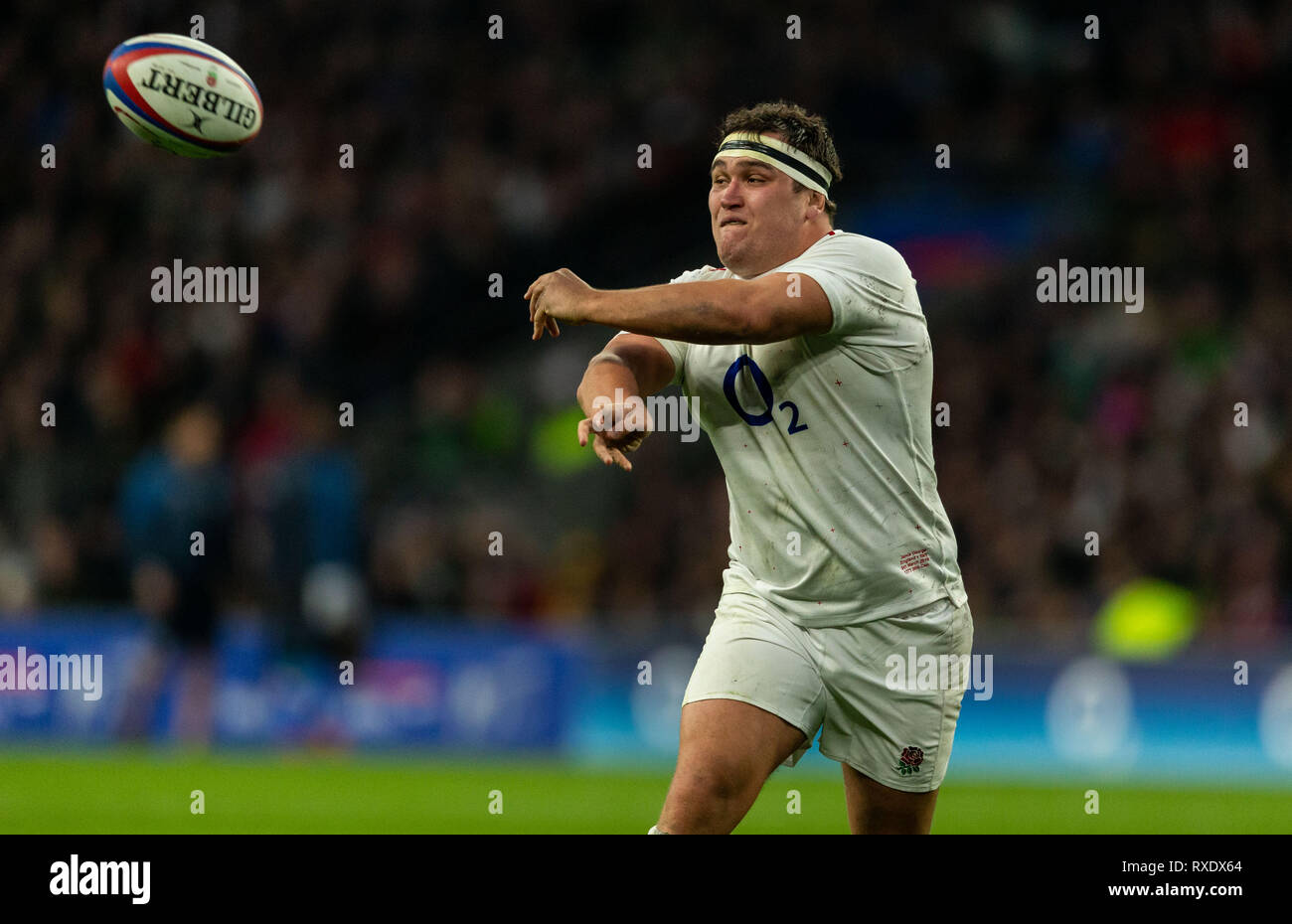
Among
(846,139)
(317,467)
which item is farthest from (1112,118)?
(317,467)

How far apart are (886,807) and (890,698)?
13.1 inches

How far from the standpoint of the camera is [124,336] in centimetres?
1423

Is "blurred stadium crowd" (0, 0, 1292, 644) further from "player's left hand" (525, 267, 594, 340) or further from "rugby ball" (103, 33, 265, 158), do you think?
"player's left hand" (525, 267, 594, 340)

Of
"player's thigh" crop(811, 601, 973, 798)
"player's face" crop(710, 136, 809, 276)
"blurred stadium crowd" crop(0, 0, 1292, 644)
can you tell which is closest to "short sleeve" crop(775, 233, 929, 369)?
"player's face" crop(710, 136, 809, 276)

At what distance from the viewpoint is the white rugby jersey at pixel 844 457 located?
488 centimetres

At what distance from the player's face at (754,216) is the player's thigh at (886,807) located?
1.58 m

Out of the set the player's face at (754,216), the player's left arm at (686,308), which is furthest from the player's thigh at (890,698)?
the player's face at (754,216)

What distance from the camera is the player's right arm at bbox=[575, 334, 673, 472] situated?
4.53 metres

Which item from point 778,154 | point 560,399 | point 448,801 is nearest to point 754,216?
point 778,154

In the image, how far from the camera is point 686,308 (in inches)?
175

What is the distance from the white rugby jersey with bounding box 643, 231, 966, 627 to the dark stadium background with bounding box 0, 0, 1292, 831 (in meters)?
3.84

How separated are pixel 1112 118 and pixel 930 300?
104 inches

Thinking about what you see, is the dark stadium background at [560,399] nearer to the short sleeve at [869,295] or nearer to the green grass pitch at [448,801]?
the green grass pitch at [448,801]

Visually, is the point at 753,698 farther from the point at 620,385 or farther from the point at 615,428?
the point at 620,385
